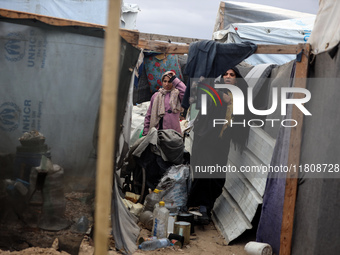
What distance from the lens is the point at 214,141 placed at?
6.24 meters

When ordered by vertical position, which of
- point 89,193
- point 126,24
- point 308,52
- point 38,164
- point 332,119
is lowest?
point 89,193

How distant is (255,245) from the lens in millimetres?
4805

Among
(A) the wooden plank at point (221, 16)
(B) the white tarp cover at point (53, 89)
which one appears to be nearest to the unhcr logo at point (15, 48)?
(B) the white tarp cover at point (53, 89)

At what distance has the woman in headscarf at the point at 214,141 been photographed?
20.1ft

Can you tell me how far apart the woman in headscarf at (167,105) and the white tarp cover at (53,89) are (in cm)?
306

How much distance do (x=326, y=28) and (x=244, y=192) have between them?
2743mm

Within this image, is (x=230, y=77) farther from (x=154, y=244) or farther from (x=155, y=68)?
(x=155, y=68)

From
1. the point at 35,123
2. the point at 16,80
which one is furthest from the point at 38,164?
the point at 16,80

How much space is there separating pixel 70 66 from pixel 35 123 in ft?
2.09

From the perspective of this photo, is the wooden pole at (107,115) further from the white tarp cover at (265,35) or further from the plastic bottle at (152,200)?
the white tarp cover at (265,35)

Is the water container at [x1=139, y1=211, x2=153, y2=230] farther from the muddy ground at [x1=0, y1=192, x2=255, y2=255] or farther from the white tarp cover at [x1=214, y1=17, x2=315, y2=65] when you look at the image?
the white tarp cover at [x1=214, y1=17, x2=315, y2=65]

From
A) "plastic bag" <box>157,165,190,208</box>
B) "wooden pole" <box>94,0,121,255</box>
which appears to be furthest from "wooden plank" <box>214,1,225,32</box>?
"wooden pole" <box>94,0,121,255</box>

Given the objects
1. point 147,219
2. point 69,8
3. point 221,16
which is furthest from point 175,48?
point 221,16

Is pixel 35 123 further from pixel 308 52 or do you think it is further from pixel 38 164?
pixel 308 52
